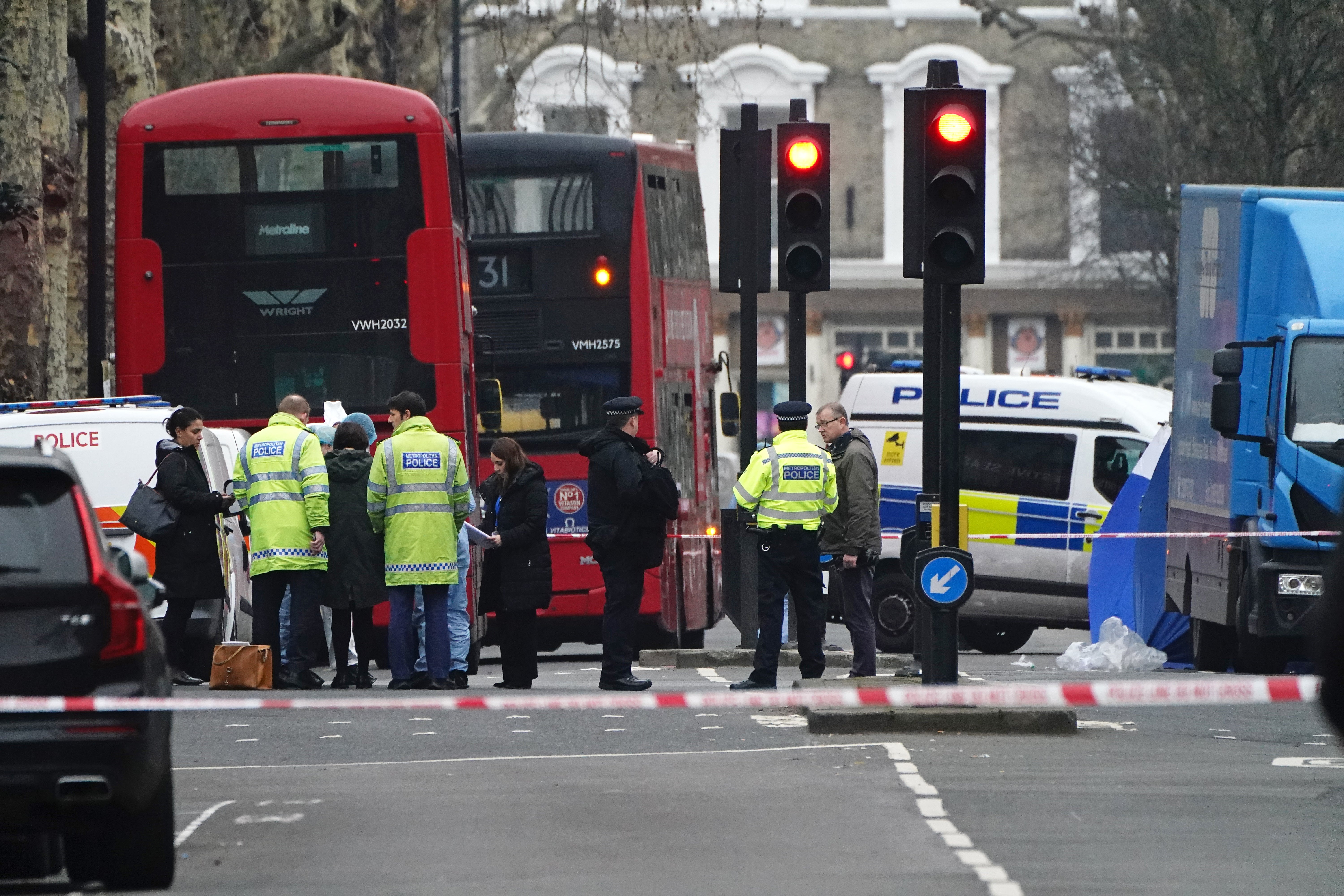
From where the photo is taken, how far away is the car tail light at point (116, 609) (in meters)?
7.57

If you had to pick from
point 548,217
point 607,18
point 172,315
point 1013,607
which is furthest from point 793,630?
Result: point 607,18

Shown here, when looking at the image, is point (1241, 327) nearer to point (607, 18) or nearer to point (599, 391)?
point (599, 391)

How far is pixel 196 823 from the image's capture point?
30.3 feet

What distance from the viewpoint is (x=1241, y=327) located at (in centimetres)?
1656

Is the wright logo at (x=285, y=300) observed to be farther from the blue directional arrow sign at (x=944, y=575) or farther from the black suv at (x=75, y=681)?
the black suv at (x=75, y=681)

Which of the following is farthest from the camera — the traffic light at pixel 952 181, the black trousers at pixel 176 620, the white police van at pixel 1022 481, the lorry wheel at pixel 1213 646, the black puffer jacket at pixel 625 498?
the white police van at pixel 1022 481

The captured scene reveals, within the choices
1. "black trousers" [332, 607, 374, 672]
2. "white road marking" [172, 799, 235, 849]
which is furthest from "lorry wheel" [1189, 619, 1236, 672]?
"white road marking" [172, 799, 235, 849]

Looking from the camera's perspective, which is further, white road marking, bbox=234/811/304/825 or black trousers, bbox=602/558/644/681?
black trousers, bbox=602/558/644/681

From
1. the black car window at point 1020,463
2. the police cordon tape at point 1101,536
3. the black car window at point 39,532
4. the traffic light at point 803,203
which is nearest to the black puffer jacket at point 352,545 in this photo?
the police cordon tape at point 1101,536

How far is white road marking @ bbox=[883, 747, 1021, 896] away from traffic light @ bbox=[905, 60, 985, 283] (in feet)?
7.85

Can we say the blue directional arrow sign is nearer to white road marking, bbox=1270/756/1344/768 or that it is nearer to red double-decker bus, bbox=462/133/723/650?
white road marking, bbox=1270/756/1344/768

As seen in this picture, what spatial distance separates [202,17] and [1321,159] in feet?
41.0

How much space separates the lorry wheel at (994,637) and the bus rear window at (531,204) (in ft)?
15.6

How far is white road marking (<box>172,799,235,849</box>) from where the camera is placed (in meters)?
8.84
